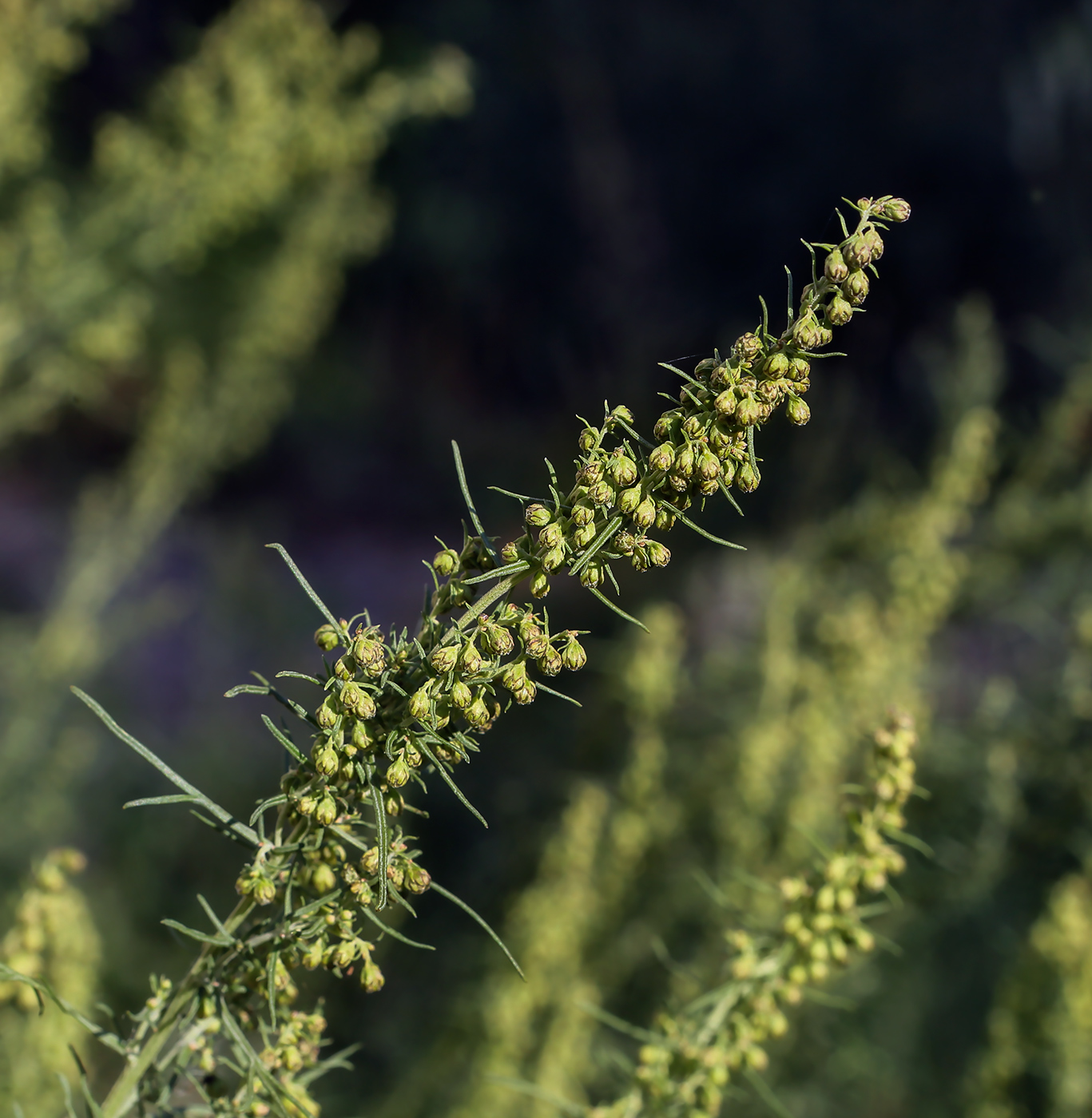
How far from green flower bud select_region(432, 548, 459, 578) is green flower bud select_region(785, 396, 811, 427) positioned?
0.20 metres

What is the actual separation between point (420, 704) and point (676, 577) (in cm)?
349

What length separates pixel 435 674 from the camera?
55 centimetres

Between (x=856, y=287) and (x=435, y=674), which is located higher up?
(x=856, y=287)

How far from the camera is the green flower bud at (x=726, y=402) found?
0.53m

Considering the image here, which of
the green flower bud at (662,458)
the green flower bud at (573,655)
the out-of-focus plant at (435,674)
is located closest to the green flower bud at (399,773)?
the out-of-focus plant at (435,674)

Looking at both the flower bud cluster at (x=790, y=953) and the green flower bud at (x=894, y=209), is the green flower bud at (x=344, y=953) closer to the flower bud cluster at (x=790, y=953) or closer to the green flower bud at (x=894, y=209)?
the flower bud cluster at (x=790, y=953)

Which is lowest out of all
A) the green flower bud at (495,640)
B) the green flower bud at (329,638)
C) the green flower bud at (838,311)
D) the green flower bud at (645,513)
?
the green flower bud at (329,638)

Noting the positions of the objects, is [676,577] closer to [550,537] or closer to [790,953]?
[790,953]

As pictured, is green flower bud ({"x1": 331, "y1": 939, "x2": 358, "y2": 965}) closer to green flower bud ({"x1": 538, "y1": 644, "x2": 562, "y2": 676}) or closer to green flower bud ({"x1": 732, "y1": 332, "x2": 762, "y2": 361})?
green flower bud ({"x1": 538, "y1": 644, "x2": 562, "y2": 676})

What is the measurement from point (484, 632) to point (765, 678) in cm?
139

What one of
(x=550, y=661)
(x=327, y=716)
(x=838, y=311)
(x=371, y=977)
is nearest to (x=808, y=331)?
(x=838, y=311)

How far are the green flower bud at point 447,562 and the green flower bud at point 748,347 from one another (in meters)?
0.19

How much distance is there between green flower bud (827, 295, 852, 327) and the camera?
0.53 m

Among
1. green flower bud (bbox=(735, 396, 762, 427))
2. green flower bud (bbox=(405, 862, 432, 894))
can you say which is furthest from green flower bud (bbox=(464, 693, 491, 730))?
green flower bud (bbox=(735, 396, 762, 427))
